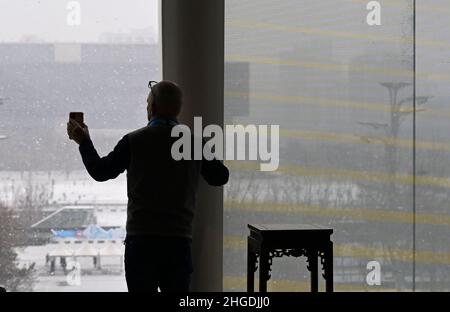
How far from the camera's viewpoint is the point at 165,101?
2693 millimetres

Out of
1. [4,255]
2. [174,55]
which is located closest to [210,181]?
[174,55]

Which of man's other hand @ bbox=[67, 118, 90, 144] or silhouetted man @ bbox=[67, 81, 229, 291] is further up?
man's other hand @ bbox=[67, 118, 90, 144]

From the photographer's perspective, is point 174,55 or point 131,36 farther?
point 131,36

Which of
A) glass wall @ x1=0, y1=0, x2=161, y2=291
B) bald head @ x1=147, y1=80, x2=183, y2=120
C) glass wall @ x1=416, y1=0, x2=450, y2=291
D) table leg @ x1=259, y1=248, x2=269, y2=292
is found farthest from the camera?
glass wall @ x1=416, y1=0, x2=450, y2=291

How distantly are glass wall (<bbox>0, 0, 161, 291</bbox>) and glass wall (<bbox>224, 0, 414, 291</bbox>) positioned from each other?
1.89 ft

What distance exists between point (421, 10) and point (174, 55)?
141cm

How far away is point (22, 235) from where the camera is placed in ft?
11.7

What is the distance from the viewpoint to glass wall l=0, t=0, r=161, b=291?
357cm

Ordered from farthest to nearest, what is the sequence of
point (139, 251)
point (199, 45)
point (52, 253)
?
1. point (52, 253)
2. point (199, 45)
3. point (139, 251)

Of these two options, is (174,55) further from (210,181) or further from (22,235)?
(22,235)

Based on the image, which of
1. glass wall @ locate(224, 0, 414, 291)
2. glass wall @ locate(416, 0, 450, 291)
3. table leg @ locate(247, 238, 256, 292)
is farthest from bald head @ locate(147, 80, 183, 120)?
glass wall @ locate(416, 0, 450, 291)

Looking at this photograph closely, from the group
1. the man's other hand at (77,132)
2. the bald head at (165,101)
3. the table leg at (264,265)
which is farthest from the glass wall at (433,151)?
the man's other hand at (77,132)

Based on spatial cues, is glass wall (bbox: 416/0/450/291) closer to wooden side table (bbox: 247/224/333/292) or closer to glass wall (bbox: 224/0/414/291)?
glass wall (bbox: 224/0/414/291)

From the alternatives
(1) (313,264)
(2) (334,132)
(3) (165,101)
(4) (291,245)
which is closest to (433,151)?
(2) (334,132)
